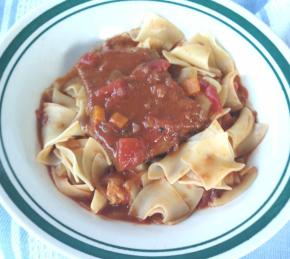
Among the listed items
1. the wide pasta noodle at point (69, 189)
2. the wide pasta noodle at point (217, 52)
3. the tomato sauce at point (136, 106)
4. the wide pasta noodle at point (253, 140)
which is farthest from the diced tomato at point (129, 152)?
the wide pasta noodle at point (217, 52)

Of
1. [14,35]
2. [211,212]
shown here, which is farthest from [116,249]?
[14,35]

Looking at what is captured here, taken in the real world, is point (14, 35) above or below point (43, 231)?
above

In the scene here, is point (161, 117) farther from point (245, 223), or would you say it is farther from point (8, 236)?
point (8, 236)

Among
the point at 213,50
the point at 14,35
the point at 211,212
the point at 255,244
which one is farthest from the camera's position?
the point at 213,50

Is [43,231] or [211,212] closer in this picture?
[43,231]

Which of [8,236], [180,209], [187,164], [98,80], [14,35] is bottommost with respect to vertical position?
[8,236]

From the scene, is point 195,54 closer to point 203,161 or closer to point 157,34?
point 157,34

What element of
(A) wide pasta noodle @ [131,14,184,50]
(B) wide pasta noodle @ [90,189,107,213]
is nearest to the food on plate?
(B) wide pasta noodle @ [90,189,107,213]

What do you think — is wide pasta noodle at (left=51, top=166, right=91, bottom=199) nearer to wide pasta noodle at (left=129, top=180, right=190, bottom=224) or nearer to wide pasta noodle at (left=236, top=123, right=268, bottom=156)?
wide pasta noodle at (left=129, top=180, right=190, bottom=224)

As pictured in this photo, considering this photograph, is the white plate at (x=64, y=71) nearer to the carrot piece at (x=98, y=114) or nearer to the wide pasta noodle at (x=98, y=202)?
the wide pasta noodle at (x=98, y=202)
